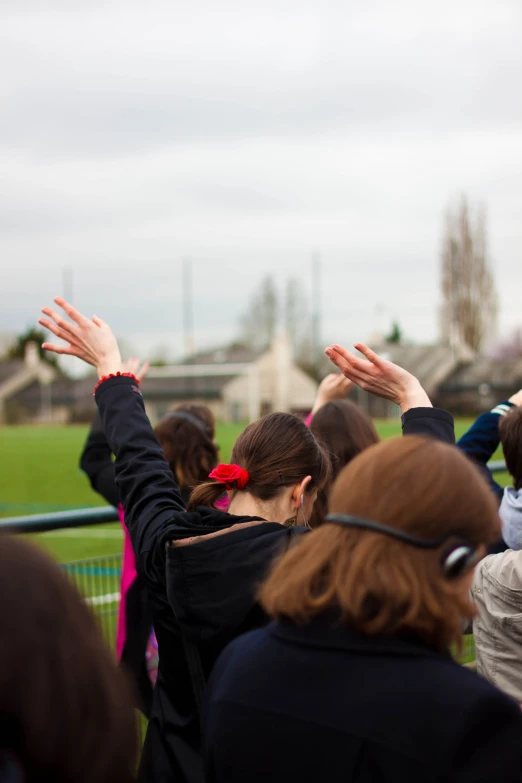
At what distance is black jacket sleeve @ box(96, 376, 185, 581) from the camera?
7.14 feet

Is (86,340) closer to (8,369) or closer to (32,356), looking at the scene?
(8,369)

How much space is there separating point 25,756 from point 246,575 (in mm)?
1012

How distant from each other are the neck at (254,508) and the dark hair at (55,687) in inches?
44.3

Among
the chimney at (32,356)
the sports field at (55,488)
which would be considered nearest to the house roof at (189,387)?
the sports field at (55,488)

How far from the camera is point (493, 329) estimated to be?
184 ft

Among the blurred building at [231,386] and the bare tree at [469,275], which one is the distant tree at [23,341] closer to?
the blurred building at [231,386]

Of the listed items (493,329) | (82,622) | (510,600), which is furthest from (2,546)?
(493,329)

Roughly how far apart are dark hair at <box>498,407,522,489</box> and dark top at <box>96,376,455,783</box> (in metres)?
0.59

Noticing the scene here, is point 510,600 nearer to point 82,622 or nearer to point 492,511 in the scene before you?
point 492,511

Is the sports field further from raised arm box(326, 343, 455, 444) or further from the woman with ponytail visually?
raised arm box(326, 343, 455, 444)

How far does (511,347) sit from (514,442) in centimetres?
5763

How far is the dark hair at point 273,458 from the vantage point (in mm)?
2170

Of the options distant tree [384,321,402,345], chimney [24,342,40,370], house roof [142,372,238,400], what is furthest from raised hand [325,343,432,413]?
distant tree [384,321,402,345]

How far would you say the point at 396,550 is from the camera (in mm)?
1362
